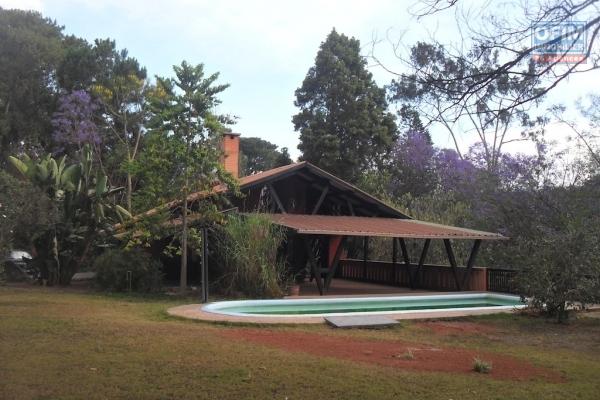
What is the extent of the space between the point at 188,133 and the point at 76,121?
14.9 meters

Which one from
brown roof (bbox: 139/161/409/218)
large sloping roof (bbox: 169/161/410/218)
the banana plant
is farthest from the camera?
the banana plant

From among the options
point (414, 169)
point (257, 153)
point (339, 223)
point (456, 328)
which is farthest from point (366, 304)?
point (257, 153)

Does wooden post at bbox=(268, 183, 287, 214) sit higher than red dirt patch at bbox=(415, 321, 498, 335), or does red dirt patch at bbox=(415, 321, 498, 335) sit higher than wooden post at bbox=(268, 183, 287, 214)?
wooden post at bbox=(268, 183, 287, 214)

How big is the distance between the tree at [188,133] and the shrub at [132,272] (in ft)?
3.02

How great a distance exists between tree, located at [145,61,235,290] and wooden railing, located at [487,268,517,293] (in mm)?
9359

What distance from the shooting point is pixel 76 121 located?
29562 mm

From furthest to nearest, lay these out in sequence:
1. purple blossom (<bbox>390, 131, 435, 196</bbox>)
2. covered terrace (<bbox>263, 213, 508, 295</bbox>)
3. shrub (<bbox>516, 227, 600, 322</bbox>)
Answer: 1. purple blossom (<bbox>390, 131, 435, 196</bbox>)
2. covered terrace (<bbox>263, 213, 508, 295</bbox>)
3. shrub (<bbox>516, 227, 600, 322</bbox>)

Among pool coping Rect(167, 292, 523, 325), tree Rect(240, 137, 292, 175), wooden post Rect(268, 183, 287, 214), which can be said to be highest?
tree Rect(240, 137, 292, 175)

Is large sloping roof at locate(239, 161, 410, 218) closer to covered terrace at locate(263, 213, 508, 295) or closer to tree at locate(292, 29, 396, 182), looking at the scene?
covered terrace at locate(263, 213, 508, 295)

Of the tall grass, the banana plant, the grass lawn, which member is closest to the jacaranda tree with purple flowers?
the banana plant

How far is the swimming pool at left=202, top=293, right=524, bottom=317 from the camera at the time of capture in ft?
47.2

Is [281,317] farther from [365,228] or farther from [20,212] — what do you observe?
[20,212]

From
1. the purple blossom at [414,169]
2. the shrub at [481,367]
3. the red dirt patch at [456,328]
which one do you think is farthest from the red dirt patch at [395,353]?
the purple blossom at [414,169]

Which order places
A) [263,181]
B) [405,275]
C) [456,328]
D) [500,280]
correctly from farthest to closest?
[405,275]
[500,280]
[263,181]
[456,328]
